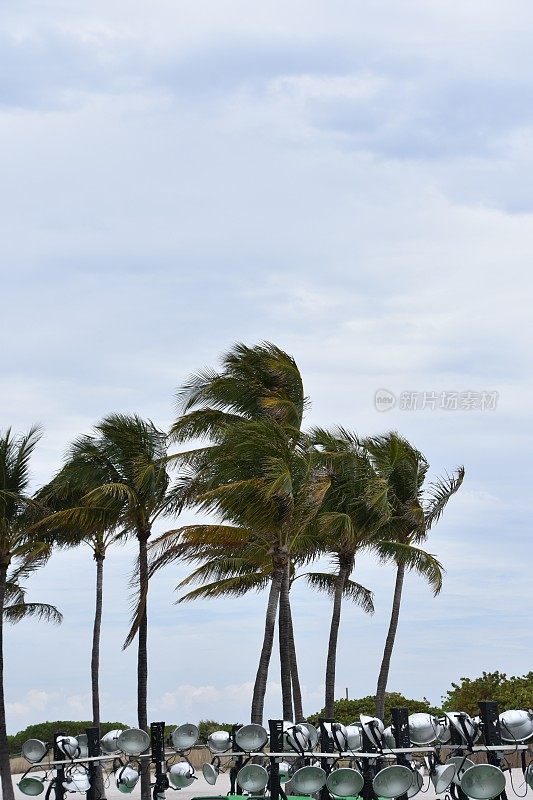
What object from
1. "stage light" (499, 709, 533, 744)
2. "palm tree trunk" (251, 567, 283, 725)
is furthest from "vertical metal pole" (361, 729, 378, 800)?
"palm tree trunk" (251, 567, 283, 725)

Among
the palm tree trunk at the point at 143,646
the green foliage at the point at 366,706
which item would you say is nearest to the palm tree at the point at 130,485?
the palm tree trunk at the point at 143,646

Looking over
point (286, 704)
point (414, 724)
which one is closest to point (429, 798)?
point (286, 704)

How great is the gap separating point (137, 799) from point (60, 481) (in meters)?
8.15

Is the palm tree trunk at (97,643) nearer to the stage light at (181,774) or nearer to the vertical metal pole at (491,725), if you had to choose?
the stage light at (181,774)

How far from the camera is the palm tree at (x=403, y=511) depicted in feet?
109

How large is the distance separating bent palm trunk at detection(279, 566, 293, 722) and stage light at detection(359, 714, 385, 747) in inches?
412

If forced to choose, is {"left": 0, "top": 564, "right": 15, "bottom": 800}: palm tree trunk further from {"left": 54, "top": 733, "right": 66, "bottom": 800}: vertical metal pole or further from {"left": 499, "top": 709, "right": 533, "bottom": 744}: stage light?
{"left": 499, "top": 709, "right": 533, "bottom": 744}: stage light

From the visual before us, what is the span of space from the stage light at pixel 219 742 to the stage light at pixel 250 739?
1405 millimetres

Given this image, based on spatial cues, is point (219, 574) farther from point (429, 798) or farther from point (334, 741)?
point (334, 741)

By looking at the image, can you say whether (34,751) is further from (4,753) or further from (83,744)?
(4,753)

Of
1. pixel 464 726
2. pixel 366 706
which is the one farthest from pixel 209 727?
pixel 464 726

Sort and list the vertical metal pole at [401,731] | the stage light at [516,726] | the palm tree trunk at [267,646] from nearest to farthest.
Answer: the stage light at [516,726], the vertical metal pole at [401,731], the palm tree trunk at [267,646]

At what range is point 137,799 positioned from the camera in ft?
94.2

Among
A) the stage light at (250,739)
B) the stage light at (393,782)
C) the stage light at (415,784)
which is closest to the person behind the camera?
the stage light at (393,782)
